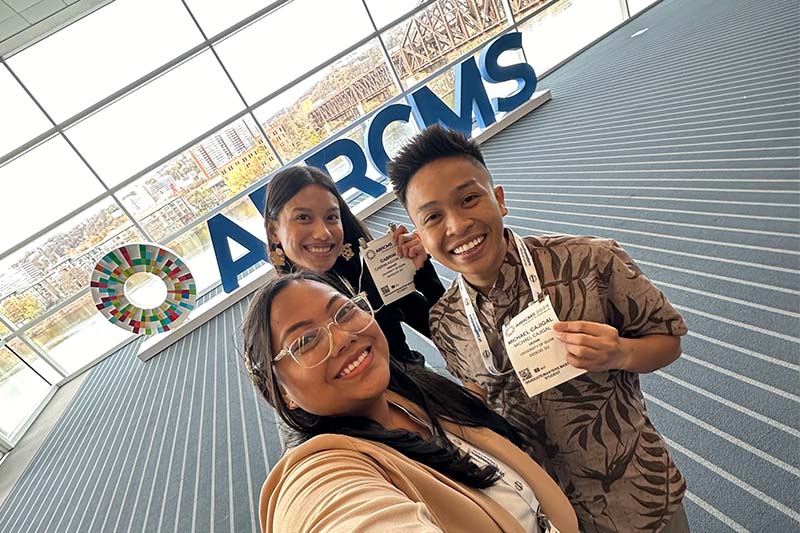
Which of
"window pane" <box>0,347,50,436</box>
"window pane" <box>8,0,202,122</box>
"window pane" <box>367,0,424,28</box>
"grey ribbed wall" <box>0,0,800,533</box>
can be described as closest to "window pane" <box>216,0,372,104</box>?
"window pane" <box>367,0,424,28</box>

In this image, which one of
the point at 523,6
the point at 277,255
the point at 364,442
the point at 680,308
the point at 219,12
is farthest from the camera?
the point at 523,6

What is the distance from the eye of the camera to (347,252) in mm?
1570

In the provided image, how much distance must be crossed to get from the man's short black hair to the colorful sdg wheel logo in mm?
4024

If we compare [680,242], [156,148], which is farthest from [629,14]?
[156,148]

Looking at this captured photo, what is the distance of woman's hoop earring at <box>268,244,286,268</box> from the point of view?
1.63m

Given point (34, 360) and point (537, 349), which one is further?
point (34, 360)

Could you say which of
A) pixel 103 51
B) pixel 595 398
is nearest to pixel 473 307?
pixel 595 398

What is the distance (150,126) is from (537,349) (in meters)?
5.83

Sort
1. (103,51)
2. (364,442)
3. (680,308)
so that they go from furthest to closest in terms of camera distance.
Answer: (103,51)
(680,308)
(364,442)

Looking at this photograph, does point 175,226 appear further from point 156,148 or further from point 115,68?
point 115,68

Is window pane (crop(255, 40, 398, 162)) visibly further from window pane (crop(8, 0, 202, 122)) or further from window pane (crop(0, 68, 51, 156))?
window pane (crop(0, 68, 51, 156))

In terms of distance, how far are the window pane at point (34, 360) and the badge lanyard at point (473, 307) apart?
6507 mm

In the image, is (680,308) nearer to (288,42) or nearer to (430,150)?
(430,150)

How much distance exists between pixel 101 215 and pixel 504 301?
19.2 ft
